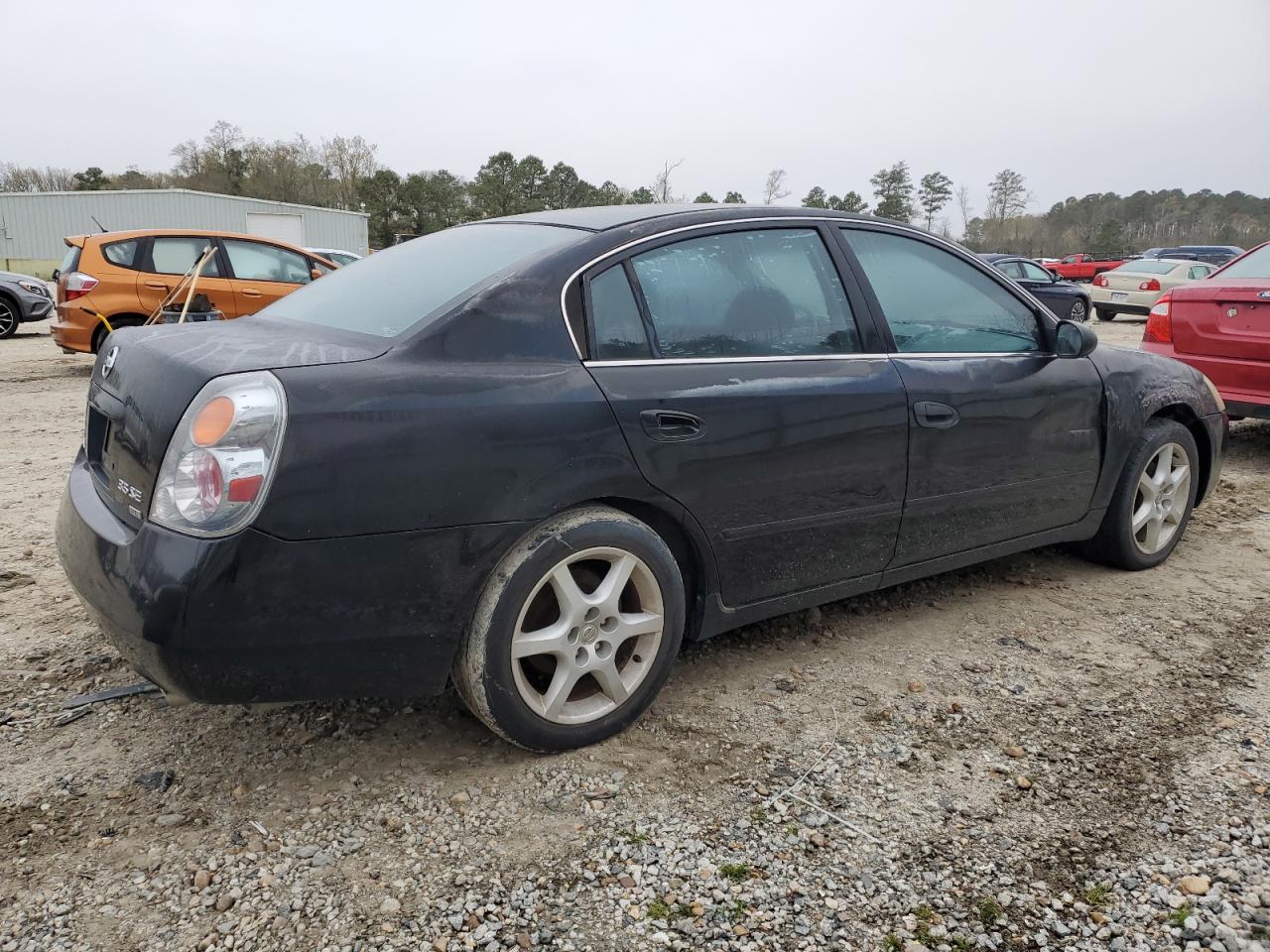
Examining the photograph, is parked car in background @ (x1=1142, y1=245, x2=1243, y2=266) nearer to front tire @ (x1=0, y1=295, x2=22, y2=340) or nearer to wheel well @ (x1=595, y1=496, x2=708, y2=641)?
front tire @ (x1=0, y1=295, x2=22, y2=340)

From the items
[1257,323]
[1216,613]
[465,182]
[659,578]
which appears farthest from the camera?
[465,182]

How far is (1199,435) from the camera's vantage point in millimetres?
4406

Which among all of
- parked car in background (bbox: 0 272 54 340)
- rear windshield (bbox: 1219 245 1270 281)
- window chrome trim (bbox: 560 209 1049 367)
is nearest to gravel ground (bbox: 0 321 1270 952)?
window chrome trim (bbox: 560 209 1049 367)

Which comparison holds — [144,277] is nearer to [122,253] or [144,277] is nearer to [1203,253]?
[122,253]

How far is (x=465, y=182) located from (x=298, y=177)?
11698 mm

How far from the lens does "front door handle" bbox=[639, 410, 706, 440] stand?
2.60 meters

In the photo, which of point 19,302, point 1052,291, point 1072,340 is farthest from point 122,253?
point 1052,291

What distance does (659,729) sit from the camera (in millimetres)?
2787

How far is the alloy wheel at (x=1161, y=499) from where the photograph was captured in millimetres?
4160

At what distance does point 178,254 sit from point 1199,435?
9.30m

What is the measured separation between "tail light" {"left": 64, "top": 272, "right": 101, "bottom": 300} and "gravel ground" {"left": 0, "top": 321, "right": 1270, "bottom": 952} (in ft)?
23.3

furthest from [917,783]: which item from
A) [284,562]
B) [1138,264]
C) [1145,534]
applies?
[1138,264]

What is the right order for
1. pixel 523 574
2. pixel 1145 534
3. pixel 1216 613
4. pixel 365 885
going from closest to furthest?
pixel 365 885 → pixel 523 574 → pixel 1216 613 → pixel 1145 534

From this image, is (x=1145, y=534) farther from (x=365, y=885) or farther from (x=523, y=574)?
(x=365, y=885)
